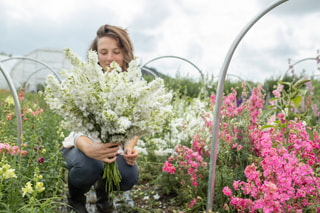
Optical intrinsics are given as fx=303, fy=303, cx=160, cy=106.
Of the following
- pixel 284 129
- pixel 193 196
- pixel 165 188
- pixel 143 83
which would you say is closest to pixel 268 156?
pixel 284 129

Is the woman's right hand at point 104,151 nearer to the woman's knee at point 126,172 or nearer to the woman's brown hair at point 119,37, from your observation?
the woman's knee at point 126,172

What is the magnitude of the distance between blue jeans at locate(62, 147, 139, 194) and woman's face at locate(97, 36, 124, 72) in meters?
0.65

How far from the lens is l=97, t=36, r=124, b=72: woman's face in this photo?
218 centimetres

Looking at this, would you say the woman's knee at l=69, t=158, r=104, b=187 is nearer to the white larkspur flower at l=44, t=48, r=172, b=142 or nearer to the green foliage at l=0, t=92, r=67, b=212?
the green foliage at l=0, t=92, r=67, b=212

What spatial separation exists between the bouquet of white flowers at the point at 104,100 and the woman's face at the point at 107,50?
749 millimetres

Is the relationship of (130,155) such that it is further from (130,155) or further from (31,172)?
(31,172)

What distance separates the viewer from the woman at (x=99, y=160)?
2002 mm

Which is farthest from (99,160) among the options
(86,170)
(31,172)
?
(31,172)

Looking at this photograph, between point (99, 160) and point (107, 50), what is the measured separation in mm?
816

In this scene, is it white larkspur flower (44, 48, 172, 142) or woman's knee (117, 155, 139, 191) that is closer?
white larkspur flower (44, 48, 172, 142)

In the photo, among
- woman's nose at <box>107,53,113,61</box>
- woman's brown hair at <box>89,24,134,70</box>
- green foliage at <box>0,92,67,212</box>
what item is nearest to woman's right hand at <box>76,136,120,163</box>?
green foliage at <box>0,92,67,212</box>

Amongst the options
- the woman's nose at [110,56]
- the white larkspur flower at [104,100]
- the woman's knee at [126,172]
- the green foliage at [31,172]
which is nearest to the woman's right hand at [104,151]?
the white larkspur flower at [104,100]

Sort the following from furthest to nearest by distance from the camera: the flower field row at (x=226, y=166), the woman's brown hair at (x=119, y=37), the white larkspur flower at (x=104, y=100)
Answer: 1. the woman's brown hair at (x=119, y=37)
2. the flower field row at (x=226, y=166)
3. the white larkspur flower at (x=104, y=100)

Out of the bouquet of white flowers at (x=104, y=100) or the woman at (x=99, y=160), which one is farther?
the woman at (x=99, y=160)
